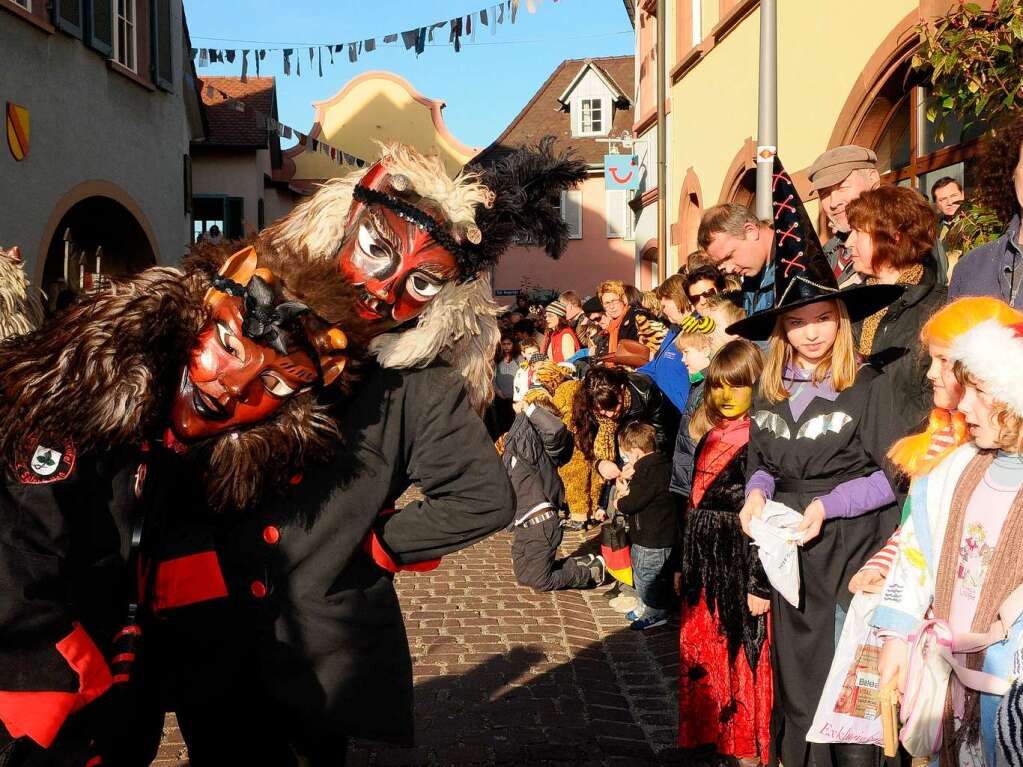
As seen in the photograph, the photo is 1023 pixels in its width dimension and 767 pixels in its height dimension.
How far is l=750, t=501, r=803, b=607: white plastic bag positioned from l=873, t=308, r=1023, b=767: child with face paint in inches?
27.8

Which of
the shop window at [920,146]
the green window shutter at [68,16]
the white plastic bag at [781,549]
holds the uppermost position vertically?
the green window shutter at [68,16]

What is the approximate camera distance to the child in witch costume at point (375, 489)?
2590 mm

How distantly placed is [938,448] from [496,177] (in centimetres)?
144

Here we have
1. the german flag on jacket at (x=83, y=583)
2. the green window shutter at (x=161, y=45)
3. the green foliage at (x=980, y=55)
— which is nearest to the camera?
the german flag on jacket at (x=83, y=583)

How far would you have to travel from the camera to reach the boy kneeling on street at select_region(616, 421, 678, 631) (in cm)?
613

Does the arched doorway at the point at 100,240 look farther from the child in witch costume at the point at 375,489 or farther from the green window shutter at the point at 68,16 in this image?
the child in witch costume at the point at 375,489

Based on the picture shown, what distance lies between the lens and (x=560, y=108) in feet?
110

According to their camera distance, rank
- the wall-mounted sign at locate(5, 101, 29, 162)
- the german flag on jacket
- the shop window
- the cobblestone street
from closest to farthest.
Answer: the german flag on jacket < the cobblestone street < the shop window < the wall-mounted sign at locate(5, 101, 29, 162)

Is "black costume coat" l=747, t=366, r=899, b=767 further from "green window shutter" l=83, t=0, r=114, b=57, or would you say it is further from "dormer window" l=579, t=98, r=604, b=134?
"dormer window" l=579, t=98, r=604, b=134

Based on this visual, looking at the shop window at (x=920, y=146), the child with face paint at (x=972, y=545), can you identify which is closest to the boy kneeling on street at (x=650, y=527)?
the shop window at (x=920, y=146)

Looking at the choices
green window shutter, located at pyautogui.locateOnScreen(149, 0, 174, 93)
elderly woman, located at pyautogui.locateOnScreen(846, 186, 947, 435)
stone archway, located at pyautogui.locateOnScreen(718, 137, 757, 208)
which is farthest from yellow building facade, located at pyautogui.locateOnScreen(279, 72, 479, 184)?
elderly woman, located at pyautogui.locateOnScreen(846, 186, 947, 435)

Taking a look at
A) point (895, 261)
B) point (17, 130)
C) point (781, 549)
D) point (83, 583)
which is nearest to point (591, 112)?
point (17, 130)

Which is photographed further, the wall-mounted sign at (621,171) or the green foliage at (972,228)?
A: the wall-mounted sign at (621,171)

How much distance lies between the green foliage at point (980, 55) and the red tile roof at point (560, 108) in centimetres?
2740
